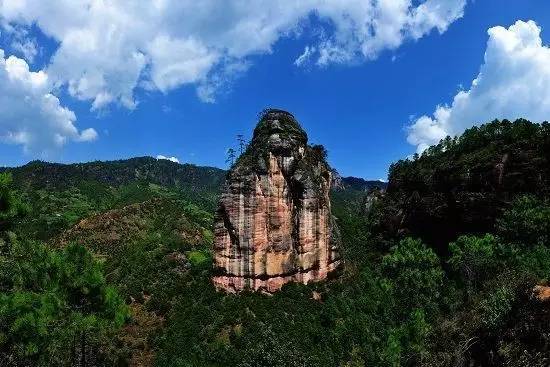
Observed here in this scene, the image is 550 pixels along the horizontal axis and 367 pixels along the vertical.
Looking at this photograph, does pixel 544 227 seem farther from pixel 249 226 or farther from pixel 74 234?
pixel 74 234

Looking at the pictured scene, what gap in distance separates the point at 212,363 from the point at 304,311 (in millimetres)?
→ 16106

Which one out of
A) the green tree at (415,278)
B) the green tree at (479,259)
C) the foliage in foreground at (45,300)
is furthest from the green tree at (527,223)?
the foliage in foreground at (45,300)

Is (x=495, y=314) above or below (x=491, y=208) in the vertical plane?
below

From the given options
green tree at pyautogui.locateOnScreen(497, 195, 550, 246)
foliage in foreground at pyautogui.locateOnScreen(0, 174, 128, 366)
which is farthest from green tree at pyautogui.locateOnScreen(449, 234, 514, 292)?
foliage in foreground at pyautogui.locateOnScreen(0, 174, 128, 366)

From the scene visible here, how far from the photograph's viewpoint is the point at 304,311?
6775 centimetres

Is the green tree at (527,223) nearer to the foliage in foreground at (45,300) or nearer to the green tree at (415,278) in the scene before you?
the green tree at (415,278)

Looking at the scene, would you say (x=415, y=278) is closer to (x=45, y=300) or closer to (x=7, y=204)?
(x=45, y=300)

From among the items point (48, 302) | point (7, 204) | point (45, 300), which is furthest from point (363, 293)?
point (7, 204)

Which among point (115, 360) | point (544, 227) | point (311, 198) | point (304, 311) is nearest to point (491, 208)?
point (544, 227)

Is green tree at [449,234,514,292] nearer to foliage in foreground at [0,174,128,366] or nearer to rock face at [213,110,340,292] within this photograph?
rock face at [213,110,340,292]

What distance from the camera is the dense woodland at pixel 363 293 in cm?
2947

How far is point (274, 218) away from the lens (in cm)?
7162

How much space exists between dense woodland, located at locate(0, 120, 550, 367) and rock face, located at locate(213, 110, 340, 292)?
2971mm

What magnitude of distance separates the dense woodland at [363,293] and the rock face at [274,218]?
2.97 meters
